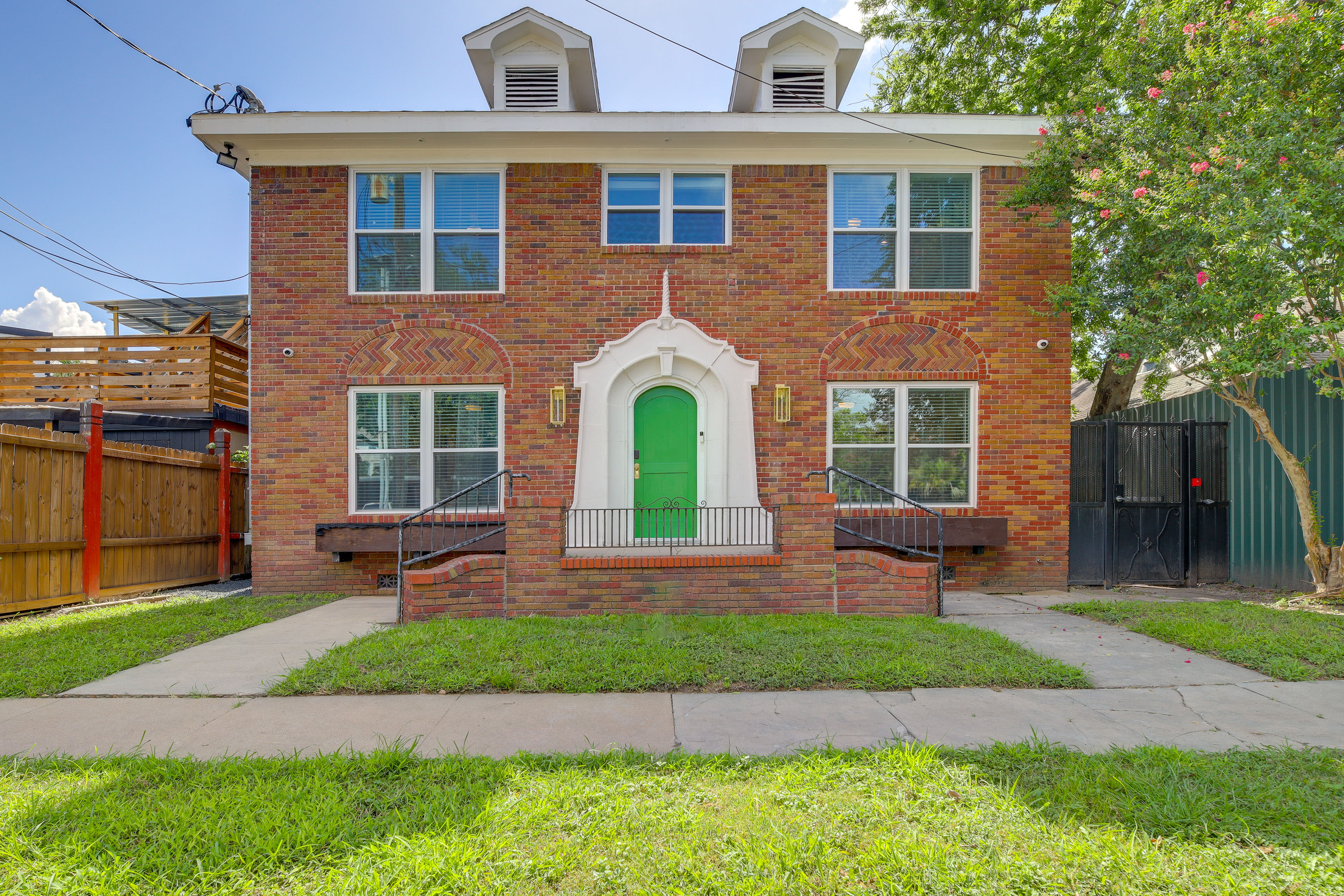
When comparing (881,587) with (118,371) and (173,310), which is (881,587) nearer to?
(118,371)

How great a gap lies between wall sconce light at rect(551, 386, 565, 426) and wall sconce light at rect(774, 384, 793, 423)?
2.84m

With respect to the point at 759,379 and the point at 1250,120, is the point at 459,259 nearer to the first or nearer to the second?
the point at 759,379

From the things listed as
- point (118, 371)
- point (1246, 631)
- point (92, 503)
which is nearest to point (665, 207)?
point (1246, 631)

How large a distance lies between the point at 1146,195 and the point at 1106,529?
4.49 m

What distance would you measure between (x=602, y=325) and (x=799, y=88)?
15.9 feet

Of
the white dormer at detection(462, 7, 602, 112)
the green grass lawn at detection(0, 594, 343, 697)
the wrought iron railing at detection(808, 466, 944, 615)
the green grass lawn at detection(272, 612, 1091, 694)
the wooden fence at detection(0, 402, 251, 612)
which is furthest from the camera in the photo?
the white dormer at detection(462, 7, 602, 112)

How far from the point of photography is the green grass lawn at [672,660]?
4781 millimetres

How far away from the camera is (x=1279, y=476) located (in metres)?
9.04

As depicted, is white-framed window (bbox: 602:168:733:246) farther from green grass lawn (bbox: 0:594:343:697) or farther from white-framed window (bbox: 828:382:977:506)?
green grass lawn (bbox: 0:594:343:697)

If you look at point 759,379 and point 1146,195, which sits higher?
point 1146,195

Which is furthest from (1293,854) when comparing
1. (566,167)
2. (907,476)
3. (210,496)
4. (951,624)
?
(210,496)

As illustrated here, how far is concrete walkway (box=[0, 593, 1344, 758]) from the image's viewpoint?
3791 mm

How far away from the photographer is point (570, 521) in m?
8.61

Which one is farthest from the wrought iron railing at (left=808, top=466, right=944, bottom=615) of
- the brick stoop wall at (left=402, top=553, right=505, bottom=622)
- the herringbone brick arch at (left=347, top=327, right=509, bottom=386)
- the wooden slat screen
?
the wooden slat screen
